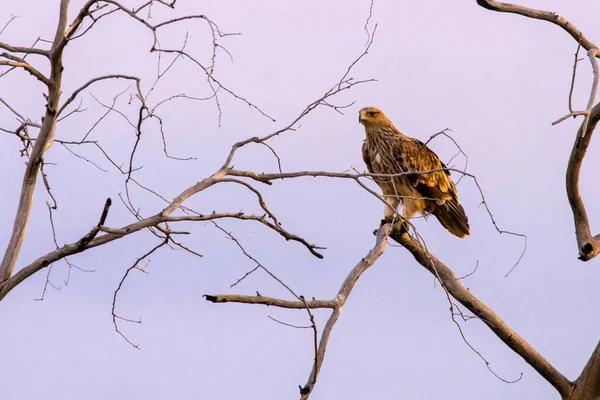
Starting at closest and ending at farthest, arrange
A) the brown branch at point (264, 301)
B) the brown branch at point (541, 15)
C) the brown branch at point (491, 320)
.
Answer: the brown branch at point (264, 301)
the brown branch at point (541, 15)
the brown branch at point (491, 320)

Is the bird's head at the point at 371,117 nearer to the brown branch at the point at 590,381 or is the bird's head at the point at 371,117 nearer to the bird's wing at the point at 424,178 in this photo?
the bird's wing at the point at 424,178

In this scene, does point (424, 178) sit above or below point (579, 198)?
above

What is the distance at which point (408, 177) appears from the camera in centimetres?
894

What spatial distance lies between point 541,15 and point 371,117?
2912mm

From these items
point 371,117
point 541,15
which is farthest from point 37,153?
point 371,117

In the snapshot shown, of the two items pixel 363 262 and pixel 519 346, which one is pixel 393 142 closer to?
pixel 519 346

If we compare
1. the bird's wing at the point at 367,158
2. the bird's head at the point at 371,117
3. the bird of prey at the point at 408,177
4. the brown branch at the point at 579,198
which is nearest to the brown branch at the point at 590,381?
the brown branch at the point at 579,198

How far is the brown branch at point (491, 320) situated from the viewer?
7312 mm

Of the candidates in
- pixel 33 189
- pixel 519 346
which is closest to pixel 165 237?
pixel 33 189

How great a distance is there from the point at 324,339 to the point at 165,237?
44.0 inches

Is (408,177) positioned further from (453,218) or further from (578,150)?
(578,150)

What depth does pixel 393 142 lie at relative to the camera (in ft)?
30.1

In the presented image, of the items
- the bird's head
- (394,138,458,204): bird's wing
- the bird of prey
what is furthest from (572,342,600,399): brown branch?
the bird's head

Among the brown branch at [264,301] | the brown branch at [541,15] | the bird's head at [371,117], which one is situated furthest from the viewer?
the bird's head at [371,117]
